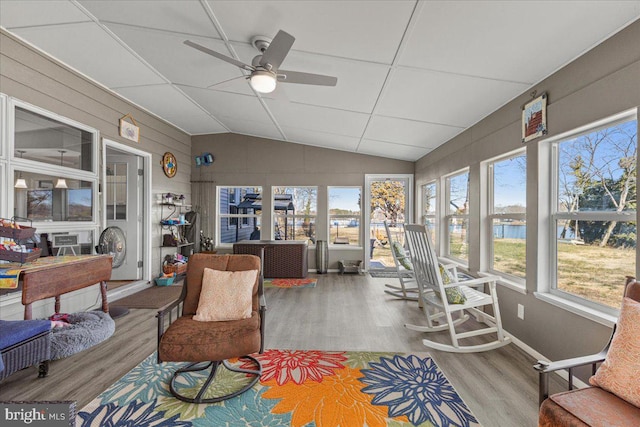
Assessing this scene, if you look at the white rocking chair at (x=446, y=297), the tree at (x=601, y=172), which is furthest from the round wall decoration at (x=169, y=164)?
the tree at (x=601, y=172)

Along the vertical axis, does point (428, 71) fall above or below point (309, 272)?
above

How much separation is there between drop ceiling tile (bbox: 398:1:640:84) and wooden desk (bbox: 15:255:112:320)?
3518mm

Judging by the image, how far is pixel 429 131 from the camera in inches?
170

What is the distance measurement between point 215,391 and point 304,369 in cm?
67

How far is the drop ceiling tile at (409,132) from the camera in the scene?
4.11 meters

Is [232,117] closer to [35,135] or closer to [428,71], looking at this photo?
[35,135]

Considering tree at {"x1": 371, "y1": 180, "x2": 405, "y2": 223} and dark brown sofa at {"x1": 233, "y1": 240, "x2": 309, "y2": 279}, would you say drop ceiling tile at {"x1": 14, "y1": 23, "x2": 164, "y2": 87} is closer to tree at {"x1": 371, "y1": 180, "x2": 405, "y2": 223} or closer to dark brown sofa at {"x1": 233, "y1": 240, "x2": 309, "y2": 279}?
dark brown sofa at {"x1": 233, "y1": 240, "x2": 309, "y2": 279}

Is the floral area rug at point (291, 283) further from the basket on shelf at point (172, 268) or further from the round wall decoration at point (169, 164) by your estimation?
the round wall decoration at point (169, 164)

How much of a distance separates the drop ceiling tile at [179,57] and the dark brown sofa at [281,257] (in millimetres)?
2893

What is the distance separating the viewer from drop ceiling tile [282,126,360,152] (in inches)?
215

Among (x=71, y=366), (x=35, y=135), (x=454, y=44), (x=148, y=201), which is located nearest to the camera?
(x=454, y=44)

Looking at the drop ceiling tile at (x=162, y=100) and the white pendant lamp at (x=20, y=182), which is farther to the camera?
the drop ceiling tile at (x=162, y=100)

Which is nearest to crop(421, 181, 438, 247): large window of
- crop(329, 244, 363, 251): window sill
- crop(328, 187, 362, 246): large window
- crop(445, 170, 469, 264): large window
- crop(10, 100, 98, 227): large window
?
crop(445, 170, 469, 264): large window

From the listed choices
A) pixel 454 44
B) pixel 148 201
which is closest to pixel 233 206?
pixel 148 201
